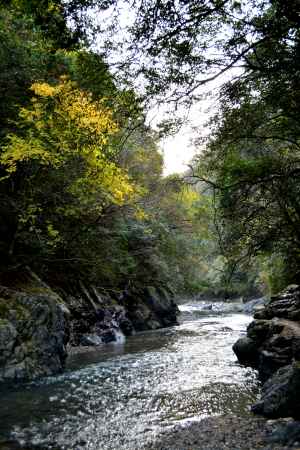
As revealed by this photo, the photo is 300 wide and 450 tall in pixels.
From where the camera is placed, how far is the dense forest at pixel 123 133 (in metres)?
6.76

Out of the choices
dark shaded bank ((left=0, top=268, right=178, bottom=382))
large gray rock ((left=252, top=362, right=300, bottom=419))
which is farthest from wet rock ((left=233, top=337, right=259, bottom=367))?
dark shaded bank ((left=0, top=268, right=178, bottom=382))

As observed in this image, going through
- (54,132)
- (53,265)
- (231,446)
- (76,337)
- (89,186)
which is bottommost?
(231,446)

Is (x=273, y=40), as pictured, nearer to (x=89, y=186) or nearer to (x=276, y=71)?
(x=276, y=71)

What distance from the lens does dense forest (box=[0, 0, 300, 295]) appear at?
6.76m

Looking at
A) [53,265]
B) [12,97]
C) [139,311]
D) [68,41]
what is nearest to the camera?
[68,41]

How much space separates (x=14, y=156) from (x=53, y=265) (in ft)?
28.5

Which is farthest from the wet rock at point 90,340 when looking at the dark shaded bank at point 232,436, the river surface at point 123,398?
the dark shaded bank at point 232,436

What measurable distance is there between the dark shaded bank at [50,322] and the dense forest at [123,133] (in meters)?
1.10

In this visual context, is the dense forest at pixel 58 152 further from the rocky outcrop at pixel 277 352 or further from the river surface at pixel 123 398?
the river surface at pixel 123 398

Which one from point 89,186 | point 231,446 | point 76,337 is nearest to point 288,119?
point 231,446

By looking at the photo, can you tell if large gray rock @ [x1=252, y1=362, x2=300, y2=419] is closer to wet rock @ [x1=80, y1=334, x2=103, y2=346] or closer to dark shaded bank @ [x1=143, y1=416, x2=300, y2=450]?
dark shaded bank @ [x1=143, y1=416, x2=300, y2=450]

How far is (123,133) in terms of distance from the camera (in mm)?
8664

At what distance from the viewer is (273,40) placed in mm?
7246

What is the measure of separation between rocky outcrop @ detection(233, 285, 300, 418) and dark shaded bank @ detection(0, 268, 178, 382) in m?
6.52
